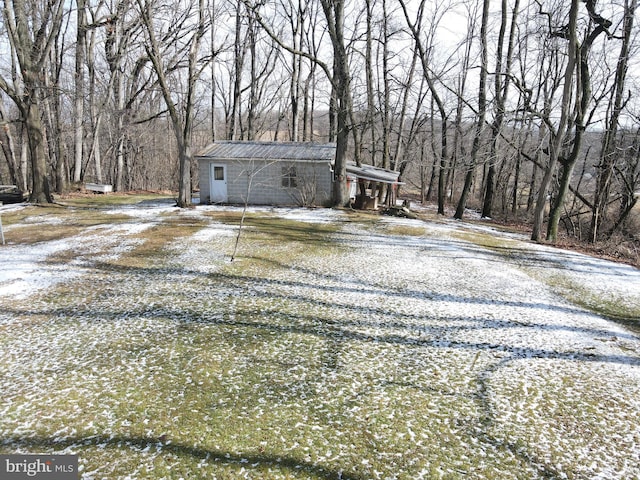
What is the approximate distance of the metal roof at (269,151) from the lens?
19594mm

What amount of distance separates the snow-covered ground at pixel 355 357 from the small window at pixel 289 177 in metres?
10.5

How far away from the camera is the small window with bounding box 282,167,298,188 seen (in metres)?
19.8

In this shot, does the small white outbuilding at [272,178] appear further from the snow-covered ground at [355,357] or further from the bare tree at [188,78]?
the snow-covered ground at [355,357]

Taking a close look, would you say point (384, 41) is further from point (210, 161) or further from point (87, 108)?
point (87, 108)

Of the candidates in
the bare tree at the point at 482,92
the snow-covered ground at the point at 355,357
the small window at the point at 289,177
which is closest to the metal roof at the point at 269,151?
the small window at the point at 289,177

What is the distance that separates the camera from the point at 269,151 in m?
20.5

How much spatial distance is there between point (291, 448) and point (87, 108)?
93.0 feet

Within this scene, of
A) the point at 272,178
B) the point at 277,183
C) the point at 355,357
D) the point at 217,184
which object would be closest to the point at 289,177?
the point at 277,183

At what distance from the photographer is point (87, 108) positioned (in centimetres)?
2473

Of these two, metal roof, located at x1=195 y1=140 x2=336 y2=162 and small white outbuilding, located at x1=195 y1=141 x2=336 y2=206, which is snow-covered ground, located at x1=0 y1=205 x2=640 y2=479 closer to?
small white outbuilding, located at x1=195 y1=141 x2=336 y2=206

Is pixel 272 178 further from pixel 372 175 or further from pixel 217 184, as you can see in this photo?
pixel 372 175

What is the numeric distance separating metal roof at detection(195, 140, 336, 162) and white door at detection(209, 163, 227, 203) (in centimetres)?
79

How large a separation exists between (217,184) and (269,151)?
339 centimetres

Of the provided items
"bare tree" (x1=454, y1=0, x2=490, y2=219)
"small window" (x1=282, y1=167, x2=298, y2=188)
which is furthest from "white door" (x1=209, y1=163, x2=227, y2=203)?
"bare tree" (x1=454, y1=0, x2=490, y2=219)
